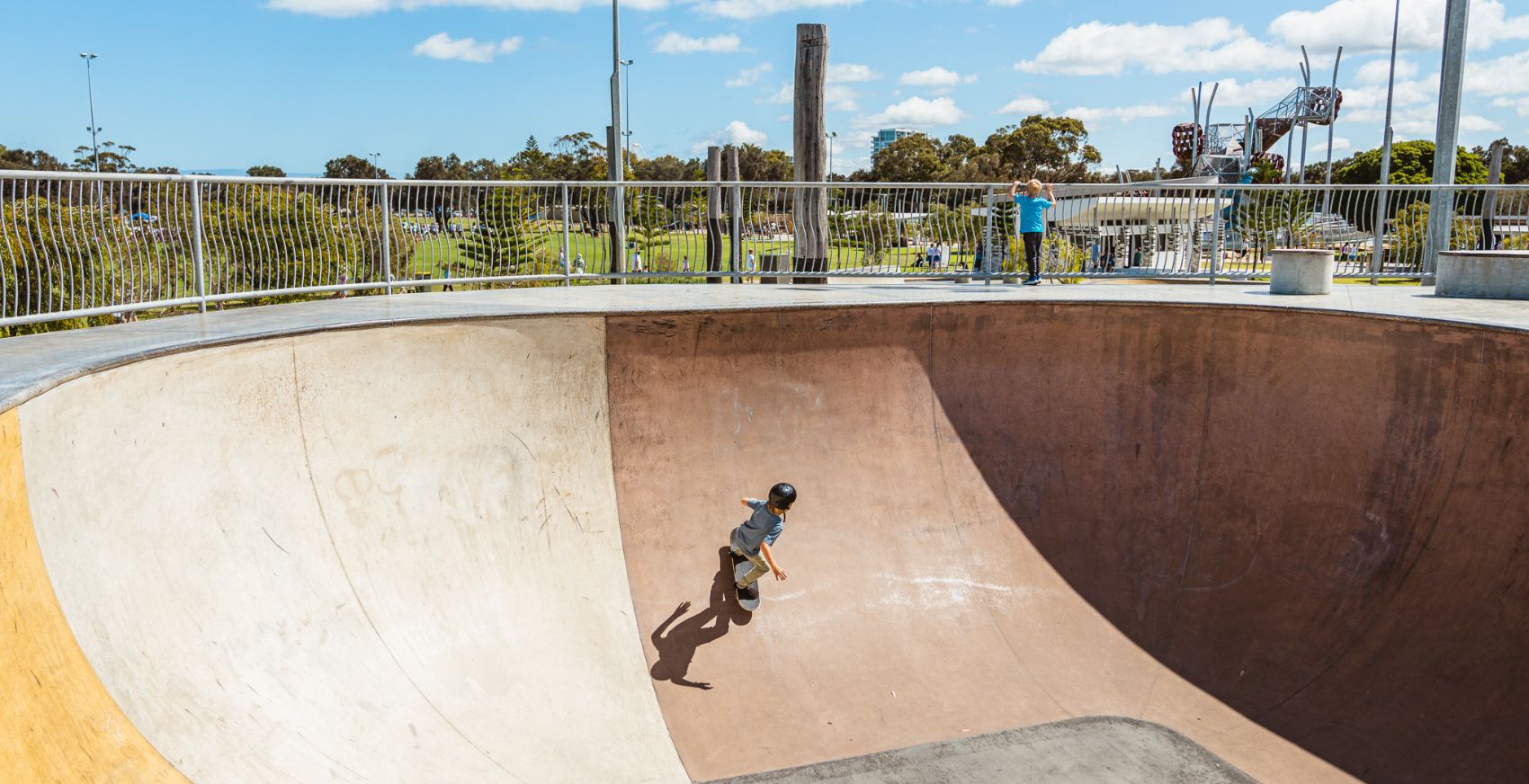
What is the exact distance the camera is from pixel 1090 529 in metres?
8.62

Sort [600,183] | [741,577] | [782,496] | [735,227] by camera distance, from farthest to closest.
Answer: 1. [735,227]
2. [600,183]
3. [741,577]
4. [782,496]

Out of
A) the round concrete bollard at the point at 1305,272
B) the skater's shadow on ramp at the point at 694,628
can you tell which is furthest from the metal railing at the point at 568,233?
the skater's shadow on ramp at the point at 694,628

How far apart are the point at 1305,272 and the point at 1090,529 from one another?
5114 mm

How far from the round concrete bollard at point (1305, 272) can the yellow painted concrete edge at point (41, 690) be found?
1165 cm

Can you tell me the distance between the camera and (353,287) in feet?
32.4

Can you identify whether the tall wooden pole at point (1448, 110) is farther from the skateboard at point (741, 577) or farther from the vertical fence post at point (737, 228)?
the skateboard at point (741, 577)

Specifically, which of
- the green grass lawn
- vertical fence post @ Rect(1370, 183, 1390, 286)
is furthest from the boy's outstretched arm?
vertical fence post @ Rect(1370, 183, 1390, 286)

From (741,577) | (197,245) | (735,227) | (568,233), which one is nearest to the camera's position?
(741,577)

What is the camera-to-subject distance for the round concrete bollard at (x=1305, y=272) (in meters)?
11.4

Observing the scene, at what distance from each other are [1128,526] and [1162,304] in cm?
217

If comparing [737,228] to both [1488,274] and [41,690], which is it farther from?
[41,690]

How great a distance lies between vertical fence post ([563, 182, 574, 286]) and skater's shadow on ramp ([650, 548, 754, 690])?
494cm

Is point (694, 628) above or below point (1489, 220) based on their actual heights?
below

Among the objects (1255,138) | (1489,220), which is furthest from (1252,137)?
(1489,220)
